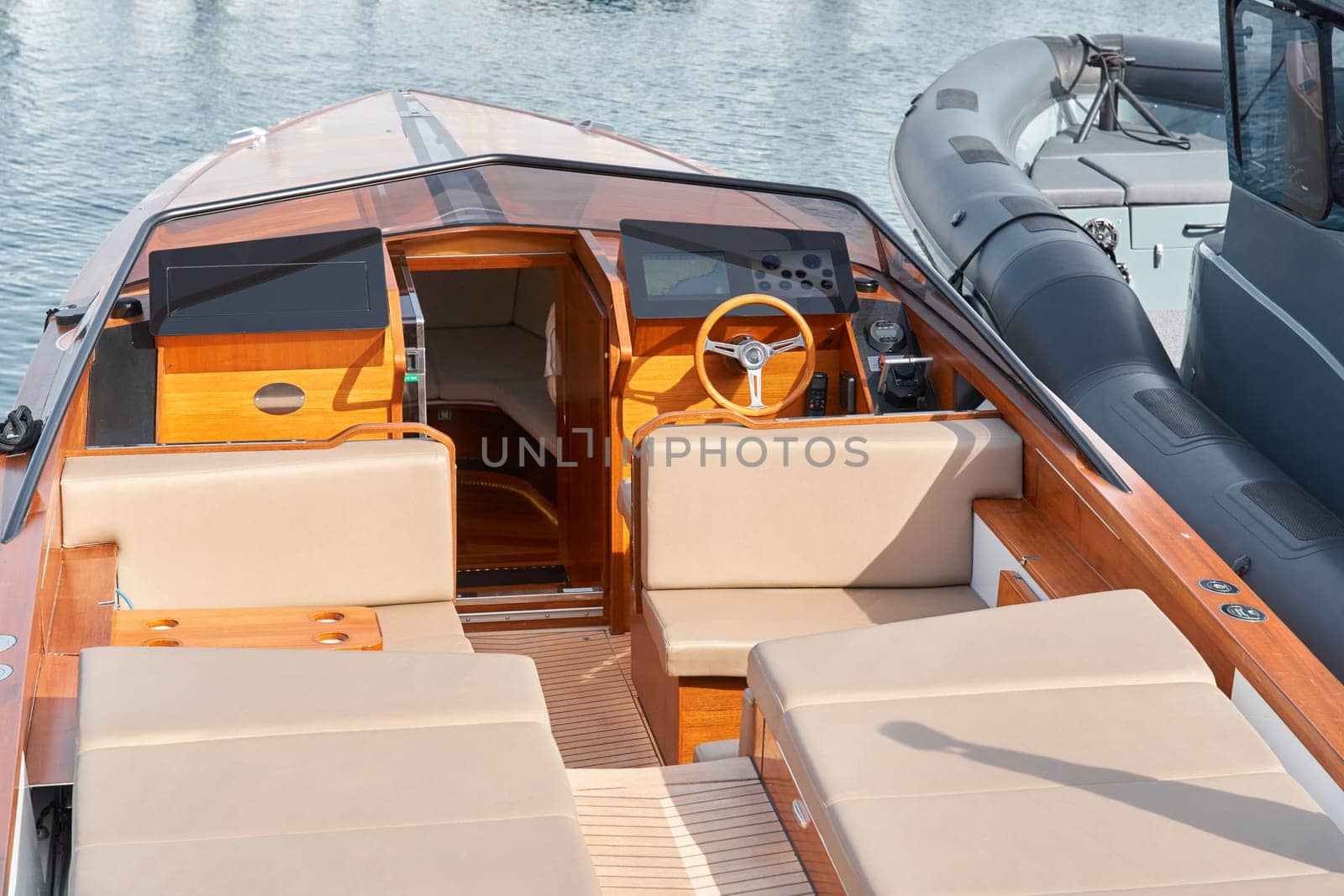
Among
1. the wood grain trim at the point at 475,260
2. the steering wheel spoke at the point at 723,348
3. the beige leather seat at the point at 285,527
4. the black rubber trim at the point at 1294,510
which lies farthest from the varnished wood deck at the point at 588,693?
the black rubber trim at the point at 1294,510

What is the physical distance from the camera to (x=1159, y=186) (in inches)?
228

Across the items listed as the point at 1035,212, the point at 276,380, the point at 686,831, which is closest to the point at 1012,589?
the point at 686,831

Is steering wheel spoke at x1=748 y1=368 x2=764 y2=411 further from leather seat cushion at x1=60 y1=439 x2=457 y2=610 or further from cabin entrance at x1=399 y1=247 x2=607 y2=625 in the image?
leather seat cushion at x1=60 y1=439 x2=457 y2=610

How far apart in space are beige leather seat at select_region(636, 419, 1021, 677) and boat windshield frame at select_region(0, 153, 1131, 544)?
0.50ft

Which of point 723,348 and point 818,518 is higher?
point 723,348

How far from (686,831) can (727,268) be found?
5.28 ft

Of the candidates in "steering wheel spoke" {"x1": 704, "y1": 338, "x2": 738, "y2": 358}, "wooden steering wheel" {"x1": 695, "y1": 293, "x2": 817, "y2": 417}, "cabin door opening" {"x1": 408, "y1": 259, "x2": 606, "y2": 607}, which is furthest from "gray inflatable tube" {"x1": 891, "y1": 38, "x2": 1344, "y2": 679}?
"cabin door opening" {"x1": 408, "y1": 259, "x2": 606, "y2": 607}

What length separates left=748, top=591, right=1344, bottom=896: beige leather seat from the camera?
1.45 meters

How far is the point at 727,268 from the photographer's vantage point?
3.09 metres

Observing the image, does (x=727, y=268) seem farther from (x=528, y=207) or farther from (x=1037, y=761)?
(x=1037, y=761)

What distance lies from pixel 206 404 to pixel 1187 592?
2090mm

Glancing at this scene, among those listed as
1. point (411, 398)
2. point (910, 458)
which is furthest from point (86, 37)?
point (910, 458)

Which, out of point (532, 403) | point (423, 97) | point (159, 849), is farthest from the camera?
point (423, 97)

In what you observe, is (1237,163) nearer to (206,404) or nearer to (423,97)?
(206,404)
